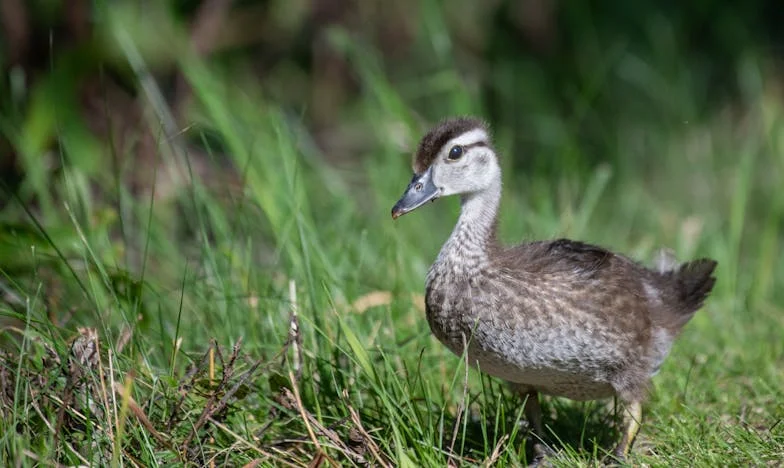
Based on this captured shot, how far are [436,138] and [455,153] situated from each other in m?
0.09

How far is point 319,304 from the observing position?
4.71m

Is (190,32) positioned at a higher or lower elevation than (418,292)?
higher

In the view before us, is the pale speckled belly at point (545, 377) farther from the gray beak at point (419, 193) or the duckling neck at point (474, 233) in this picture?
the gray beak at point (419, 193)

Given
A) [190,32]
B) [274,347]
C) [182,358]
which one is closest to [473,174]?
[274,347]

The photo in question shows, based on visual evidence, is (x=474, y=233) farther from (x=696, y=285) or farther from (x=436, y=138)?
(x=696, y=285)

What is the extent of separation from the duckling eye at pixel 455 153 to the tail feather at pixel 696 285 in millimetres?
1103

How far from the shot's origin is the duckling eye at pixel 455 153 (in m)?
4.44

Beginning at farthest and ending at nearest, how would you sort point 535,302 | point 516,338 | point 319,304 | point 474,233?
point 319,304 → point 474,233 → point 535,302 → point 516,338

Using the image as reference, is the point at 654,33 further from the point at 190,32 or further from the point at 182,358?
the point at 182,358

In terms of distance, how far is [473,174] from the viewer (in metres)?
4.46

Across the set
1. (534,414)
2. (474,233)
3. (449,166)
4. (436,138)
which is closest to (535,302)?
(474,233)

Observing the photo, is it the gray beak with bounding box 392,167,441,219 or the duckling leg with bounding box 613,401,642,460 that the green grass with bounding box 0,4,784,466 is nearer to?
the duckling leg with bounding box 613,401,642,460

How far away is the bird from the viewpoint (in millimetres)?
4066

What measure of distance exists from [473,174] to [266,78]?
470cm
